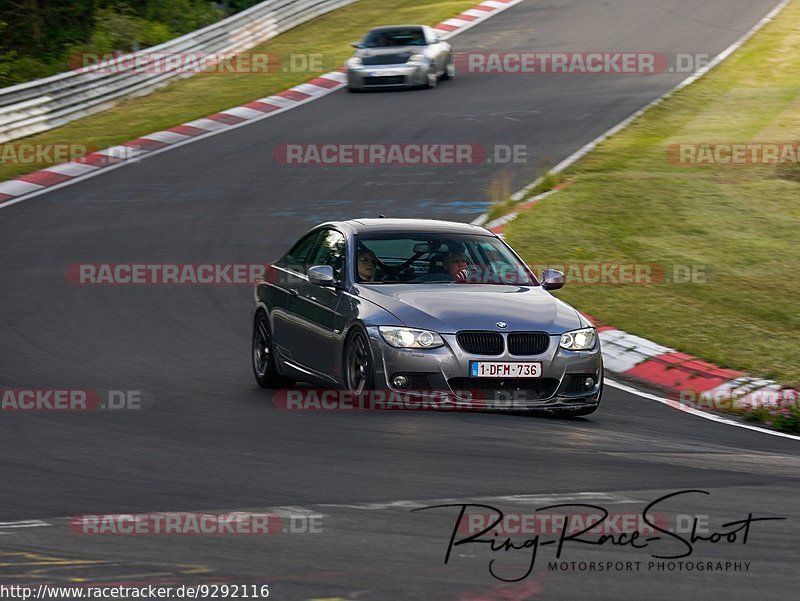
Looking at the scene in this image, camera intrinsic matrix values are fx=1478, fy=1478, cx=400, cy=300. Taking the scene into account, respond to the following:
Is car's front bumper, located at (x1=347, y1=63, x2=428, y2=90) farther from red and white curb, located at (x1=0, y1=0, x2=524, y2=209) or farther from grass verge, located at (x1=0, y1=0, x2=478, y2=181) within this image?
grass verge, located at (x1=0, y1=0, x2=478, y2=181)

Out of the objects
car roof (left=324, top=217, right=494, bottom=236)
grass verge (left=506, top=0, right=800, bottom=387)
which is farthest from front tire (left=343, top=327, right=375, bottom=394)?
grass verge (left=506, top=0, right=800, bottom=387)

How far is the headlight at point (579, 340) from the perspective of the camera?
10.3 metres

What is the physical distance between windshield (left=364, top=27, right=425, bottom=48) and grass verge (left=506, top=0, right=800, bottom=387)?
5.56m

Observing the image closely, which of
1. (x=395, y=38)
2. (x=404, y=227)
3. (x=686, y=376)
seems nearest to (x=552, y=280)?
(x=404, y=227)

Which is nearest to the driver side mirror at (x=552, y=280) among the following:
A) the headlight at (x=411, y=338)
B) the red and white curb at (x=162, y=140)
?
the headlight at (x=411, y=338)

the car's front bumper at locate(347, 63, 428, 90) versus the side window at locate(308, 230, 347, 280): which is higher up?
the side window at locate(308, 230, 347, 280)

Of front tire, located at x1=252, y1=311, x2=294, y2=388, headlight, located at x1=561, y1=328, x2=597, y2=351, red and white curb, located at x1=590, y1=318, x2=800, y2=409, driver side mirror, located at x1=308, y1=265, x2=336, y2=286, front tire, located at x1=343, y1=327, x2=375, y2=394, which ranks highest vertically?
driver side mirror, located at x1=308, y1=265, x2=336, y2=286

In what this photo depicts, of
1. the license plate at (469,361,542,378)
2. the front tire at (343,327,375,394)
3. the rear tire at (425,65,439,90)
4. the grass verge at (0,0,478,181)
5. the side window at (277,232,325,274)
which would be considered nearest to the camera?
the license plate at (469,361,542,378)

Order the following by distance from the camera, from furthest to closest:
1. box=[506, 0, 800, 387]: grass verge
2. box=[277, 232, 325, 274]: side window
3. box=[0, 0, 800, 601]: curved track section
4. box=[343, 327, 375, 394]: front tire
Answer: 1. box=[506, 0, 800, 387]: grass verge
2. box=[277, 232, 325, 274]: side window
3. box=[343, 327, 375, 394]: front tire
4. box=[0, 0, 800, 601]: curved track section

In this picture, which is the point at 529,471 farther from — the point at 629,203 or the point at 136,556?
the point at 629,203

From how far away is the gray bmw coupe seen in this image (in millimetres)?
10070

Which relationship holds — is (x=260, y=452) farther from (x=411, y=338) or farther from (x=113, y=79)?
(x=113, y=79)

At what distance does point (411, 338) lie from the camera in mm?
10070

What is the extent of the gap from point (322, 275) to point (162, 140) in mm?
15613
